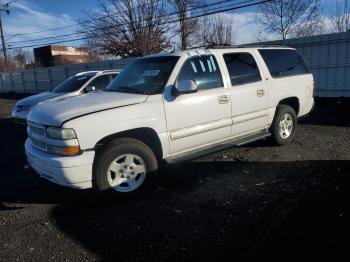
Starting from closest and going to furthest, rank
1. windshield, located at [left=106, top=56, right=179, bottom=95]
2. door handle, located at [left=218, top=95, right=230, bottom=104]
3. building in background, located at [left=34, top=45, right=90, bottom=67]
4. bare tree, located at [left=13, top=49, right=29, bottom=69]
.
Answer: windshield, located at [left=106, top=56, right=179, bottom=95] → door handle, located at [left=218, top=95, right=230, bottom=104] → building in background, located at [left=34, top=45, right=90, bottom=67] → bare tree, located at [left=13, top=49, right=29, bottom=69]

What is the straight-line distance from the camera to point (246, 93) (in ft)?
17.5

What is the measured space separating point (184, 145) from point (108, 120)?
126cm

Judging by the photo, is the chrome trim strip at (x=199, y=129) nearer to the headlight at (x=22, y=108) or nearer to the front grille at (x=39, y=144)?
the front grille at (x=39, y=144)

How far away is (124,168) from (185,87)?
139 cm

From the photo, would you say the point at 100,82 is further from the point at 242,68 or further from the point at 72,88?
the point at 242,68

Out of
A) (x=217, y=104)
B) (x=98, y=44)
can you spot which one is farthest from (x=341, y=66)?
(x=98, y=44)

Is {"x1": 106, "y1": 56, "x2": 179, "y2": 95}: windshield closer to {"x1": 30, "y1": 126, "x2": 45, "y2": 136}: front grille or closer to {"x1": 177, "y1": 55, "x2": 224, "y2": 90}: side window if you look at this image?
{"x1": 177, "y1": 55, "x2": 224, "y2": 90}: side window

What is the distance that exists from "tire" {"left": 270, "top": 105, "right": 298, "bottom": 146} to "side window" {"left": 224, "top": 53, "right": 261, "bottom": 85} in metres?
0.90

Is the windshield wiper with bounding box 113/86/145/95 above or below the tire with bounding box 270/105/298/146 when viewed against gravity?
above

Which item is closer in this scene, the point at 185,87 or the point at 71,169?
the point at 71,169

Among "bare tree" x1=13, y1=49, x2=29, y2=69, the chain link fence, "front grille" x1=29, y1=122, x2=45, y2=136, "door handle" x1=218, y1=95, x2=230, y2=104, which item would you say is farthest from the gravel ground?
"bare tree" x1=13, y1=49, x2=29, y2=69

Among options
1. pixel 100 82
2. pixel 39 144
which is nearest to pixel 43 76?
pixel 100 82

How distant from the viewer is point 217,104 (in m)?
4.92

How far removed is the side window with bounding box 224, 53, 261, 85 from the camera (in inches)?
206
